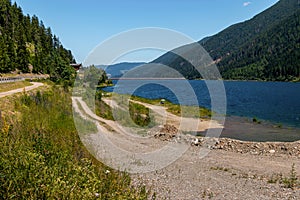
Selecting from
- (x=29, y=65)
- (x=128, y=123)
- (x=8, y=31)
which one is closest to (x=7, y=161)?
(x=128, y=123)

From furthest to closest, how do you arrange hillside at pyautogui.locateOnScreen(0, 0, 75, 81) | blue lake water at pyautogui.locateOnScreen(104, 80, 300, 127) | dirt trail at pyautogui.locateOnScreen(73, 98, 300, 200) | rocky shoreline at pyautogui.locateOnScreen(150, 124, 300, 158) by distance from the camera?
hillside at pyautogui.locateOnScreen(0, 0, 75, 81), blue lake water at pyautogui.locateOnScreen(104, 80, 300, 127), rocky shoreline at pyautogui.locateOnScreen(150, 124, 300, 158), dirt trail at pyautogui.locateOnScreen(73, 98, 300, 200)

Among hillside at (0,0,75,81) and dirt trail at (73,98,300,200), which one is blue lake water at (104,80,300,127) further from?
hillside at (0,0,75,81)

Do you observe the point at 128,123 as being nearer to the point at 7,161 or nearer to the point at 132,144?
the point at 132,144

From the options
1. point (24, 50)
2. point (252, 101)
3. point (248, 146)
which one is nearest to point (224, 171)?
point (248, 146)

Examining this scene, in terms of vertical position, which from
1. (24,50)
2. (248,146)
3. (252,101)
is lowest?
(248,146)

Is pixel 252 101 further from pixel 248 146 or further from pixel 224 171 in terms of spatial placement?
pixel 224 171

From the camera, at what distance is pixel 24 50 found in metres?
59.7

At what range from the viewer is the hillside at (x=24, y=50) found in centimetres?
5300

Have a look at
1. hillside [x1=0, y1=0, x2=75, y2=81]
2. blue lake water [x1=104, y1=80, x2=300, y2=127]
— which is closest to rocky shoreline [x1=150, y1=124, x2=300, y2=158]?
blue lake water [x1=104, y1=80, x2=300, y2=127]

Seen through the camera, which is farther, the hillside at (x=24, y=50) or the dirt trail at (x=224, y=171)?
the hillside at (x=24, y=50)

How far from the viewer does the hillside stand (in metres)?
53.0

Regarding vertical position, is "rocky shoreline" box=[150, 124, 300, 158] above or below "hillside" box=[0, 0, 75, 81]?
below

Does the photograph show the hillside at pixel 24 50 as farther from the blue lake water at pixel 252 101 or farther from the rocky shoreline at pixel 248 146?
the rocky shoreline at pixel 248 146

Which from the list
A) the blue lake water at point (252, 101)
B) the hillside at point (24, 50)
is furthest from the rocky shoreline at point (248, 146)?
the hillside at point (24, 50)
